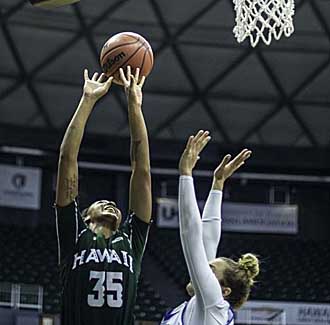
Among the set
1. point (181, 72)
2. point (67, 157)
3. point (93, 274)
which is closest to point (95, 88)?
point (67, 157)

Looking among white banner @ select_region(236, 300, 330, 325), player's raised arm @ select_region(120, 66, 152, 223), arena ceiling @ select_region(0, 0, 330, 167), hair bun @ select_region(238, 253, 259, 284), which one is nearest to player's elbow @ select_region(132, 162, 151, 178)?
player's raised arm @ select_region(120, 66, 152, 223)

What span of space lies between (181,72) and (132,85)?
14202mm

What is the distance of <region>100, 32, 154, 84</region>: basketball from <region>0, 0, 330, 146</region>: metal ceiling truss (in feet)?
41.9

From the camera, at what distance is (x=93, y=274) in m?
4.24

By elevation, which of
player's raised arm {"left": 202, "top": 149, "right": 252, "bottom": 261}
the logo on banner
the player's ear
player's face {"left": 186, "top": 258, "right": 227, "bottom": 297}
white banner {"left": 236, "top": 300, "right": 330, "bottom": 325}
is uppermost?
the logo on banner

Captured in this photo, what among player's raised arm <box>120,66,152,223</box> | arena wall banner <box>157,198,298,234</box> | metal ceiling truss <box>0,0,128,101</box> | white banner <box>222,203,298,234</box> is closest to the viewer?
player's raised arm <box>120,66,152,223</box>

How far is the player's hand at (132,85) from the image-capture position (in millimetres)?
4527

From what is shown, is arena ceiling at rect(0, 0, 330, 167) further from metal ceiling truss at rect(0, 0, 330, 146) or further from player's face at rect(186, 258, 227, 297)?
player's face at rect(186, 258, 227, 297)

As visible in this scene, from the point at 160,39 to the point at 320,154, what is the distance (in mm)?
4372

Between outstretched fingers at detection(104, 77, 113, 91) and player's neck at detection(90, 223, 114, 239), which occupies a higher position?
outstretched fingers at detection(104, 77, 113, 91)

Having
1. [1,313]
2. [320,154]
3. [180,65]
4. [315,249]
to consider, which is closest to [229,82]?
[180,65]

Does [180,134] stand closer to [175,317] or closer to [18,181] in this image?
[18,181]

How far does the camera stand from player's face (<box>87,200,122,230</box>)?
4.39 m

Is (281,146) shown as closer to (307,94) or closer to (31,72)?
(307,94)
